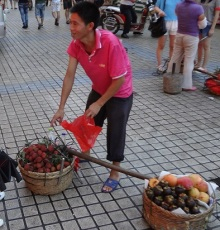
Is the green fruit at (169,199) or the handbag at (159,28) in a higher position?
the handbag at (159,28)

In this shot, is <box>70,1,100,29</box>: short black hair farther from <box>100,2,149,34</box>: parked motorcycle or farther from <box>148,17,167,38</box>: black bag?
<box>100,2,149,34</box>: parked motorcycle

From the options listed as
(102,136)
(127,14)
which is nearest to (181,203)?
(102,136)

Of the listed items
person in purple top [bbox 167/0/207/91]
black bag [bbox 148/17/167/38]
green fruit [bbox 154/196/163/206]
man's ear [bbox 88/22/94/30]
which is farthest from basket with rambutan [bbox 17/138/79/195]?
black bag [bbox 148/17/167/38]

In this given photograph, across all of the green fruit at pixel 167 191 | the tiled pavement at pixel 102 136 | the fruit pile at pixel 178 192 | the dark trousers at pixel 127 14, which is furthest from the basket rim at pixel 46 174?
the dark trousers at pixel 127 14

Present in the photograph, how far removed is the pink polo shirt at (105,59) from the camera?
276cm

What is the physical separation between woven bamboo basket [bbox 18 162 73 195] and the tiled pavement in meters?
0.09

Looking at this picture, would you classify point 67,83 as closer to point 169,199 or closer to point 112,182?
point 112,182

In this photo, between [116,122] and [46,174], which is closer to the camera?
[46,174]

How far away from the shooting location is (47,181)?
9.72 ft

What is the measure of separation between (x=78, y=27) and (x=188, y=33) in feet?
11.4

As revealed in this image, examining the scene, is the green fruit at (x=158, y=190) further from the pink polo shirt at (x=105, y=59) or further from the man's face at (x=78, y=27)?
the man's face at (x=78, y=27)

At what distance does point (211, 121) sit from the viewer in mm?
4867

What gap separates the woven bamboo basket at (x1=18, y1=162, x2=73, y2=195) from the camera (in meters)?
2.93

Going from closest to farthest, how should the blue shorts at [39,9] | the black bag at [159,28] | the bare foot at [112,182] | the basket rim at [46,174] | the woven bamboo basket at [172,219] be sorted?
1. the woven bamboo basket at [172,219]
2. the basket rim at [46,174]
3. the bare foot at [112,182]
4. the black bag at [159,28]
5. the blue shorts at [39,9]
